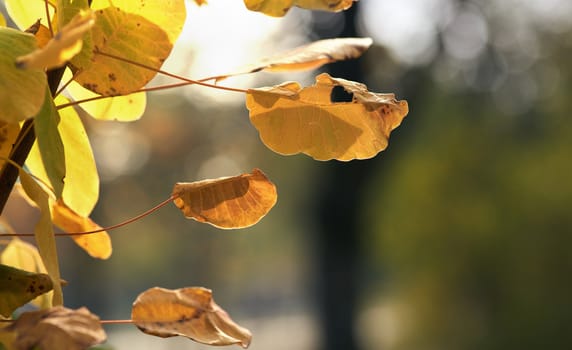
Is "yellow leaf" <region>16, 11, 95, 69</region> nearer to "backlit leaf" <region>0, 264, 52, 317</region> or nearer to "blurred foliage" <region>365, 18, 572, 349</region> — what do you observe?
"backlit leaf" <region>0, 264, 52, 317</region>

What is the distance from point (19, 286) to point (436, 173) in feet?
20.9

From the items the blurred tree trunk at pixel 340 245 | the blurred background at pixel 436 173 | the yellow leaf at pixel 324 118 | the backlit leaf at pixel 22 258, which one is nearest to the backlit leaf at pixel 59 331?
the yellow leaf at pixel 324 118

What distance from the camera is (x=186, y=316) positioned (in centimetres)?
28

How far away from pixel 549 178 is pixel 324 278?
8.34 feet

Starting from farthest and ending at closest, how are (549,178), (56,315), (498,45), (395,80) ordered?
(498,45), (395,80), (549,178), (56,315)

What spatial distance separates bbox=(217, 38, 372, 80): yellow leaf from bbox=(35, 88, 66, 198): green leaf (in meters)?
0.06

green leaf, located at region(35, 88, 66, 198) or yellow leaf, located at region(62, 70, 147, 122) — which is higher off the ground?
yellow leaf, located at region(62, 70, 147, 122)

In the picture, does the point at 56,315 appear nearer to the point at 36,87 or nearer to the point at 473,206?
the point at 36,87

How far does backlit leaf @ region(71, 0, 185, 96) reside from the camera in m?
0.28

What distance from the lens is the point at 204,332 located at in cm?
27

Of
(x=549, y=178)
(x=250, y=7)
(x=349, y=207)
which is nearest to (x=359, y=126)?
(x=250, y=7)

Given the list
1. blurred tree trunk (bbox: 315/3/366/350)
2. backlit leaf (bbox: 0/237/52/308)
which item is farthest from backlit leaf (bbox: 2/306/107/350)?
blurred tree trunk (bbox: 315/3/366/350)

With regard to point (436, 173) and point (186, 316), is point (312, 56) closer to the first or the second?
point (186, 316)

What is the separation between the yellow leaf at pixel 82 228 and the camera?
35 cm
